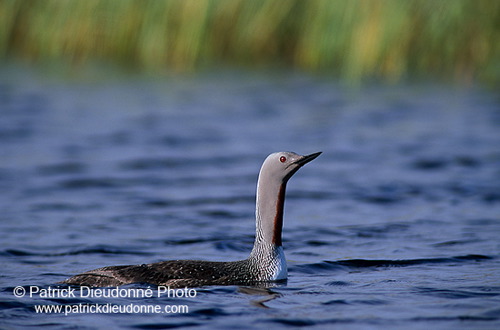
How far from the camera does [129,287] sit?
19.9 ft

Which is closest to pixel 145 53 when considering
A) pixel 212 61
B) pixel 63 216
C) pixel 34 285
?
pixel 212 61

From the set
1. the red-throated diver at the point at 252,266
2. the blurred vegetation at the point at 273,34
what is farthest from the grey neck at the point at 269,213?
the blurred vegetation at the point at 273,34

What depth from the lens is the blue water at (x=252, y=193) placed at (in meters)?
5.89

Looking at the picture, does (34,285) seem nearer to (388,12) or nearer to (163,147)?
(163,147)

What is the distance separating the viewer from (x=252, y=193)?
10047 millimetres

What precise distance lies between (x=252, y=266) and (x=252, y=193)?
362cm

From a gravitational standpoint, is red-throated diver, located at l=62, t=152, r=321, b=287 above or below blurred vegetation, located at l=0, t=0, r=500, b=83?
below

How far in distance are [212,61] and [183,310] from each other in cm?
1206

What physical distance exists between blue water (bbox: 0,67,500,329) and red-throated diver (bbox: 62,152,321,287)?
12cm

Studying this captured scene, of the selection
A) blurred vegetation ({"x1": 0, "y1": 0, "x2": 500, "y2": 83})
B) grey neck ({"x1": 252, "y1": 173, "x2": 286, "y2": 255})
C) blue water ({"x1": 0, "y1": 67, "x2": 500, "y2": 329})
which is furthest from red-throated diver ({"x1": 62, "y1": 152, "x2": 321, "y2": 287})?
blurred vegetation ({"x1": 0, "y1": 0, "x2": 500, "y2": 83})

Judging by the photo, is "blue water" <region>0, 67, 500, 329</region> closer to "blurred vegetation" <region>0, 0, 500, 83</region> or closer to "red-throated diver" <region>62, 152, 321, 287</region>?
"red-throated diver" <region>62, 152, 321, 287</region>

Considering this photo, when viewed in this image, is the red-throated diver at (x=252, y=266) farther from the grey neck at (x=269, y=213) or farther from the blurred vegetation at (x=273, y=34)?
the blurred vegetation at (x=273, y=34)

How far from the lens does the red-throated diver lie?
614 centimetres

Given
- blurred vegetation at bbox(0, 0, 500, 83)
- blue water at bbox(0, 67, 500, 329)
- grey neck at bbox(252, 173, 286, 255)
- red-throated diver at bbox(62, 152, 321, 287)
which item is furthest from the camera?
blurred vegetation at bbox(0, 0, 500, 83)
